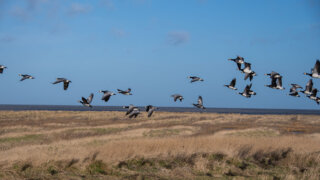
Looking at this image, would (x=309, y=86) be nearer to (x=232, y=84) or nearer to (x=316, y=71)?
(x=316, y=71)

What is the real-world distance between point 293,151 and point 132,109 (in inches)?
589

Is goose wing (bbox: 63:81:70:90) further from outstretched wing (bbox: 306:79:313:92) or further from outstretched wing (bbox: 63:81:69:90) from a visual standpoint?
outstretched wing (bbox: 306:79:313:92)

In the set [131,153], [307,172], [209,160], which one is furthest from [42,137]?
[307,172]

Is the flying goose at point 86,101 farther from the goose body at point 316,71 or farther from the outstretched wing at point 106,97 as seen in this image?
the goose body at point 316,71

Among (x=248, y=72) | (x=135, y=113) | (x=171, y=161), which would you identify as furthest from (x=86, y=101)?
(x=171, y=161)

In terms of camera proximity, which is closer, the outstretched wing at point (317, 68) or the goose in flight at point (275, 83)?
the outstretched wing at point (317, 68)

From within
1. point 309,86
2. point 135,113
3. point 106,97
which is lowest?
point 135,113

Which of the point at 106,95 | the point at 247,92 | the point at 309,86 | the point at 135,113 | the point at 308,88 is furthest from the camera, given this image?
the point at 247,92

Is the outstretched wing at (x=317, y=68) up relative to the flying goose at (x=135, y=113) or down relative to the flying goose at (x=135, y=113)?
up

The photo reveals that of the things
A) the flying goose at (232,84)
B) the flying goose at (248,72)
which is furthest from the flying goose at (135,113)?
the flying goose at (248,72)

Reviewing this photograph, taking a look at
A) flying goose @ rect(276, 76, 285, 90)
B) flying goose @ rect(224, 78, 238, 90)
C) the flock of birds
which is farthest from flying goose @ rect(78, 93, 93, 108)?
flying goose @ rect(276, 76, 285, 90)

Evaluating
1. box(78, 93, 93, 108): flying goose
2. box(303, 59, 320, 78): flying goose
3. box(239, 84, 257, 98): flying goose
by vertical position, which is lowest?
box(78, 93, 93, 108): flying goose

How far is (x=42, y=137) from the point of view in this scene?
3916 cm

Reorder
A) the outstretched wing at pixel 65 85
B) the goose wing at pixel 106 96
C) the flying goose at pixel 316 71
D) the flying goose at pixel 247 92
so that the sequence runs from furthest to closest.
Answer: the flying goose at pixel 247 92
the outstretched wing at pixel 65 85
the goose wing at pixel 106 96
the flying goose at pixel 316 71
